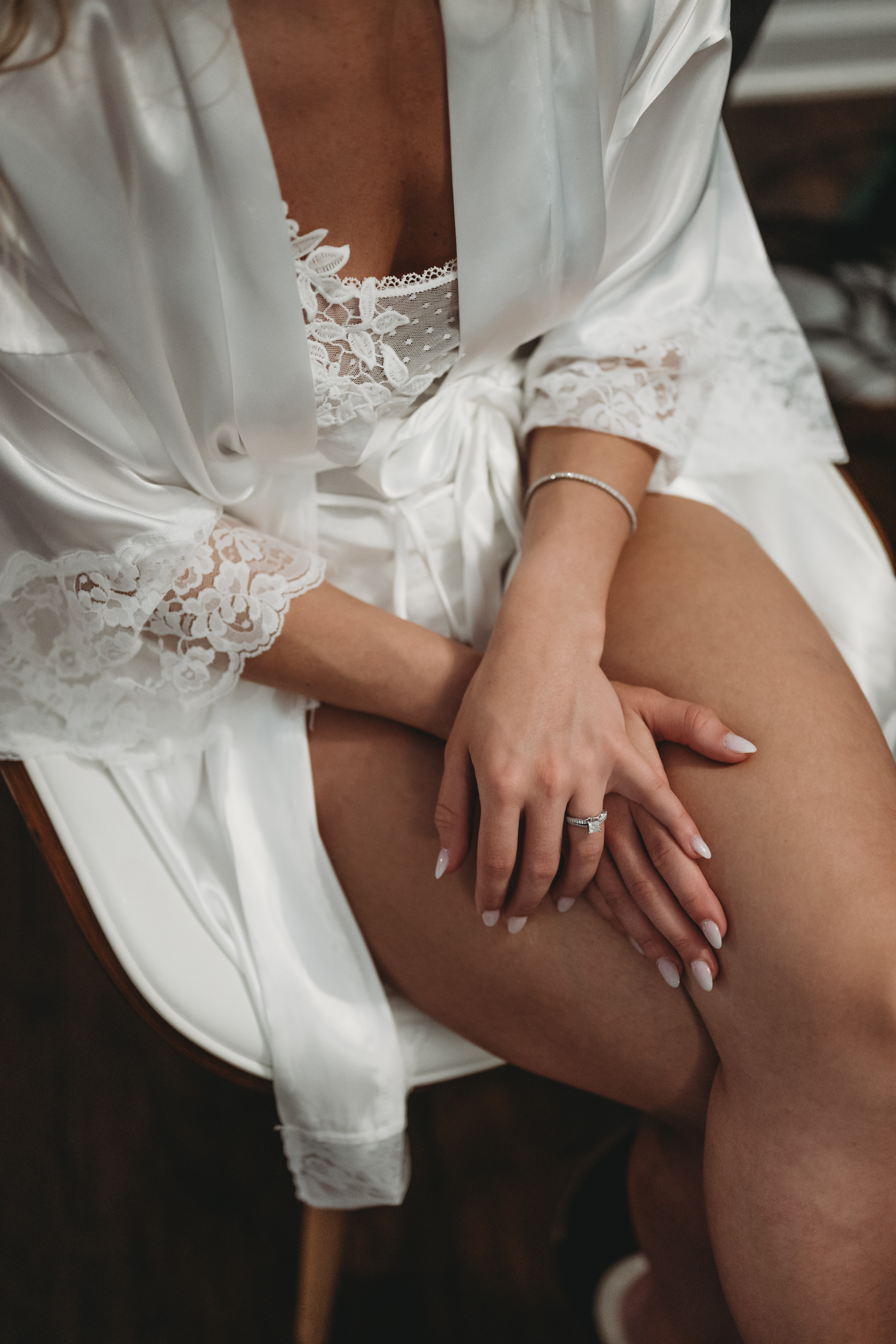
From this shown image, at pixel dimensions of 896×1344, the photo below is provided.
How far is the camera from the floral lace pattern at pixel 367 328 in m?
0.66

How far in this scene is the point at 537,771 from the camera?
0.68 m

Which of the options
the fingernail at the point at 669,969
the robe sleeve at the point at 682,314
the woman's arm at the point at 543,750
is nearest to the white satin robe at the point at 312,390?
the robe sleeve at the point at 682,314

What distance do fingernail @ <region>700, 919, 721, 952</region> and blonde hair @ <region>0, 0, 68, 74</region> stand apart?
0.65m

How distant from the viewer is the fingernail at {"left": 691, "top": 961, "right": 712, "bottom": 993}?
0.65 meters

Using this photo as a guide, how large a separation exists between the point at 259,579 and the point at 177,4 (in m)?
0.35

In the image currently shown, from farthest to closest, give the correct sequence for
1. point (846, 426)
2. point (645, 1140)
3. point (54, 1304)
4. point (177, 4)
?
point (846, 426) < point (54, 1304) < point (645, 1140) < point (177, 4)

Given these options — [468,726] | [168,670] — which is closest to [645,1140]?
[468,726]

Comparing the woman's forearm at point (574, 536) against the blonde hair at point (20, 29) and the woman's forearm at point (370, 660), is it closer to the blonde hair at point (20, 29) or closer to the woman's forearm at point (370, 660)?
the woman's forearm at point (370, 660)

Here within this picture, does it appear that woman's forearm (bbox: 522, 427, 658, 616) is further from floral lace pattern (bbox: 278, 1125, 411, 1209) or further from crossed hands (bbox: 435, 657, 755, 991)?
floral lace pattern (bbox: 278, 1125, 411, 1209)

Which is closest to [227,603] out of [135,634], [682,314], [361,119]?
[135,634]

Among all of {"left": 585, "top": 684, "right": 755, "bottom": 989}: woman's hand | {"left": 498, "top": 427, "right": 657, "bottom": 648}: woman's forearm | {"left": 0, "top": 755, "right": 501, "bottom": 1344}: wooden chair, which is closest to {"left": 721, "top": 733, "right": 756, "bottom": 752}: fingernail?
{"left": 585, "top": 684, "right": 755, "bottom": 989}: woman's hand

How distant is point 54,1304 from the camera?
115cm

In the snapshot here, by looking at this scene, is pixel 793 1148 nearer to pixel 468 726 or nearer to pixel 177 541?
pixel 468 726

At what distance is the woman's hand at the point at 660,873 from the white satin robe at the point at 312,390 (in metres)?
0.20
